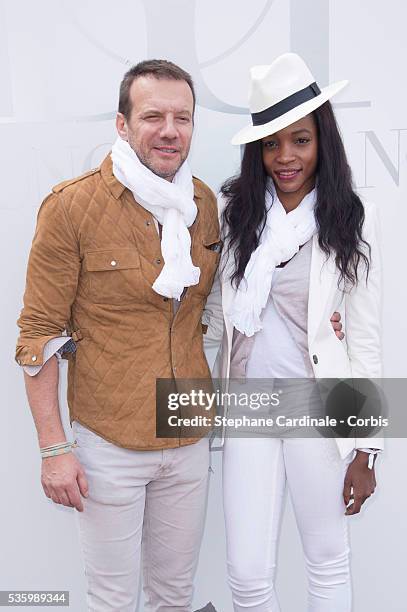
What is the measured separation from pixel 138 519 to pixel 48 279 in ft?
2.58

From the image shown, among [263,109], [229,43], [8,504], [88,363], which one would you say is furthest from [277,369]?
[8,504]

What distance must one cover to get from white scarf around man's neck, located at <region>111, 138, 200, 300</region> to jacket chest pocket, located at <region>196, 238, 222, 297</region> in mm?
68

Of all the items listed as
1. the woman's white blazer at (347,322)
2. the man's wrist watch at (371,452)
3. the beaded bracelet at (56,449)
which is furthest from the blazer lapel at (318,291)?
the beaded bracelet at (56,449)

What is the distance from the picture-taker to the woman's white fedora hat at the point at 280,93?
186 centimetres

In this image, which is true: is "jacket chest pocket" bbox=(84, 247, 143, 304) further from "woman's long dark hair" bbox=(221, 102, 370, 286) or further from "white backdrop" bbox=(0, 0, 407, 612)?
"white backdrop" bbox=(0, 0, 407, 612)

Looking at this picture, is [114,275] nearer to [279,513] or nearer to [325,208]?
[325,208]

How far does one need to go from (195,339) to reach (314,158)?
2.15ft

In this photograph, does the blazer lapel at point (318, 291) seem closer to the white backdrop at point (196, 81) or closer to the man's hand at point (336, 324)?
the man's hand at point (336, 324)

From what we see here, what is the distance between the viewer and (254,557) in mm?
1930

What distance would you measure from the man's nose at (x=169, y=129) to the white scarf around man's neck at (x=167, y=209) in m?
0.11

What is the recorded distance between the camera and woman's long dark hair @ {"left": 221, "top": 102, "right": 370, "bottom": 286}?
1857mm

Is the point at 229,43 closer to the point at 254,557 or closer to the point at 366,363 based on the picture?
the point at 366,363

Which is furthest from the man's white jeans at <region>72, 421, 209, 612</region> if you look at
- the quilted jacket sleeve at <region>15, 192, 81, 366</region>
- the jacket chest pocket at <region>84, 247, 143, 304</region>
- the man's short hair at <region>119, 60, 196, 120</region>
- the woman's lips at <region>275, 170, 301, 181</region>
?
the man's short hair at <region>119, 60, 196, 120</region>

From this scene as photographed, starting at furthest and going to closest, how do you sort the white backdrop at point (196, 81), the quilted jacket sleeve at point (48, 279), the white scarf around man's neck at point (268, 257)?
the white backdrop at point (196, 81)
the white scarf around man's neck at point (268, 257)
the quilted jacket sleeve at point (48, 279)
